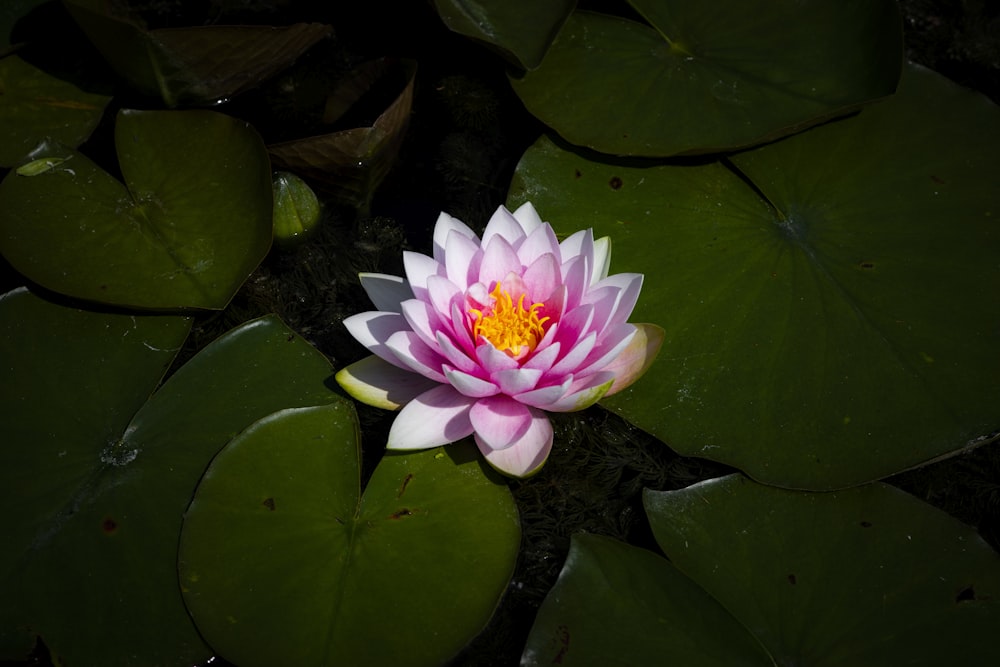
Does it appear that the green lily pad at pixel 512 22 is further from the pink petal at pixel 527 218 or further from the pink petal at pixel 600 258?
the pink petal at pixel 600 258

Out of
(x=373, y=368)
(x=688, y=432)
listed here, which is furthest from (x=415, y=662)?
(x=688, y=432)

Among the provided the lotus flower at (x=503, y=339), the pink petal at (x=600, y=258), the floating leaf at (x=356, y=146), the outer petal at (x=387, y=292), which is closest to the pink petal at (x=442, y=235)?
the lotus flower at (x=503, y=339)

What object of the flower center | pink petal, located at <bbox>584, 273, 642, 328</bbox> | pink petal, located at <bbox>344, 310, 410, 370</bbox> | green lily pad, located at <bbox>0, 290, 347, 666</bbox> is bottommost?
green lily pad, located at <bbox>0, 290, 347, 666</bbox>

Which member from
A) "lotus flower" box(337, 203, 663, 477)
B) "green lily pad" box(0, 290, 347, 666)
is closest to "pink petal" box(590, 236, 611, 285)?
"lotus flower" box(337, 203, 663, 477)

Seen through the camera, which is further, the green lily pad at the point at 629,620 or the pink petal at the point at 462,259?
the pink petal at the point at 462,259

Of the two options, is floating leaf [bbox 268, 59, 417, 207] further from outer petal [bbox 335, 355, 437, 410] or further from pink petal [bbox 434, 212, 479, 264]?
outer petal [bbox 335, 355, 437, 410]

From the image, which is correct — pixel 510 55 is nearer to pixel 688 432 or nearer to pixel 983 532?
pixel 688 432

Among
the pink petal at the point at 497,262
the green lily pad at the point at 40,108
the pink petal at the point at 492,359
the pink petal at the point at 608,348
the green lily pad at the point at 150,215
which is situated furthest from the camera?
the green lily pad at the point at 40,108
